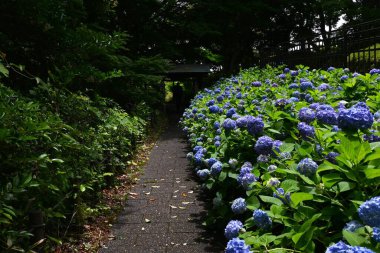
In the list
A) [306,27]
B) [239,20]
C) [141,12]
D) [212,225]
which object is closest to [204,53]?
[239,20]

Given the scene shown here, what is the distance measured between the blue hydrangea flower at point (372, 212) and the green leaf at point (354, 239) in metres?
0.08

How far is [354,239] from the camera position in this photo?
127cm

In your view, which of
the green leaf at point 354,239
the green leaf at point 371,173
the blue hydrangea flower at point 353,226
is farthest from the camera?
the green leaf at point 371,173

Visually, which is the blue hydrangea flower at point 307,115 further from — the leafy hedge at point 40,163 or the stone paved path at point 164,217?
the leafy hedge at point 40,163

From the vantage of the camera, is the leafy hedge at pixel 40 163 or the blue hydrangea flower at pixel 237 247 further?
the leafy hedge at pixel 40 163

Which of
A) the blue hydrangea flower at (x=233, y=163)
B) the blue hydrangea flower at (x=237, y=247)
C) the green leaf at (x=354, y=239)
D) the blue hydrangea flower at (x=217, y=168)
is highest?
the green leaf at (x=354, y=239)

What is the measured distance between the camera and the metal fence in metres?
7.51

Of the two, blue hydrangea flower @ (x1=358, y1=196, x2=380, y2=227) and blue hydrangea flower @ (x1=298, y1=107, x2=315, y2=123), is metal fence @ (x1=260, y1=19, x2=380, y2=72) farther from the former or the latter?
blue hydrangea flower @ (x1=358, y1=196, x2=380, y2=227)

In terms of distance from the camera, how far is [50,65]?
4664mm

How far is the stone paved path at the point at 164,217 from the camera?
11.7ft

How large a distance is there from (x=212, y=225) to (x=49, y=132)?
6.10 feet

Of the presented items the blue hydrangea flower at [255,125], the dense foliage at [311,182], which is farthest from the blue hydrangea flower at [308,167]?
the blue hydrangea flower at [255,125]

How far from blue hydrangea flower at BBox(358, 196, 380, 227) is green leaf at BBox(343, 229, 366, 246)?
0.26 feet

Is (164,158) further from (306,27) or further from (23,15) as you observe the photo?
Answer: (306,27)
